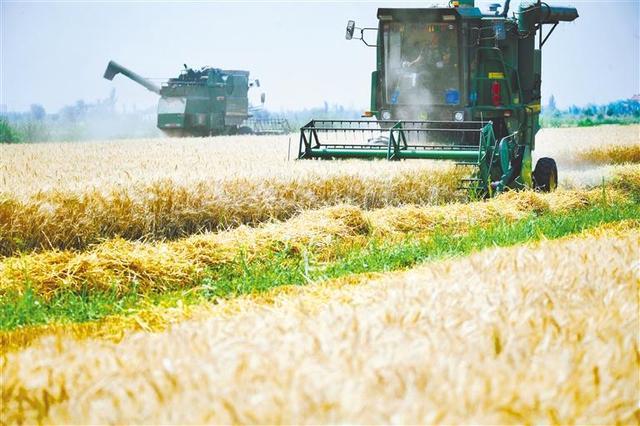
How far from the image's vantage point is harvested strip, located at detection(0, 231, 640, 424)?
1.92 meters

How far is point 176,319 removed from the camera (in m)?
4.80

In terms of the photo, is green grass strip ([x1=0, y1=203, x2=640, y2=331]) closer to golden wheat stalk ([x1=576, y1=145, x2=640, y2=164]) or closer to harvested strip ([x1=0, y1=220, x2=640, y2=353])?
harvested strip ([x1=0, y1=220, x2=640, y2=353])

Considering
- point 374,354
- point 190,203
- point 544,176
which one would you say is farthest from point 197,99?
point 374,354

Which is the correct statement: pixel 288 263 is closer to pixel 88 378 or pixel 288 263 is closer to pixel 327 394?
pixel 88 378

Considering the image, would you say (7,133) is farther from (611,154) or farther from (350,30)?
(350,30)

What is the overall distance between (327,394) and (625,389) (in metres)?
0.81

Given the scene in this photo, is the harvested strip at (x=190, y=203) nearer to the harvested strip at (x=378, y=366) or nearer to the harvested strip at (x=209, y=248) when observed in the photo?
the harvested strip at (x=209, y=248)

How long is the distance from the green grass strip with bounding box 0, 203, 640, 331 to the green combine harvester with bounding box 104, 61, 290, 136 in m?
24.0

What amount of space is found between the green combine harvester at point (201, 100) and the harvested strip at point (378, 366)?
96.3 ft

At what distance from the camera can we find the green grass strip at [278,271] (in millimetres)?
6215

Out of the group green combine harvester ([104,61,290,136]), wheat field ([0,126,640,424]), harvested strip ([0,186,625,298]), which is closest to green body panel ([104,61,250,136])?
green combine harvester ([104,61,290,136])

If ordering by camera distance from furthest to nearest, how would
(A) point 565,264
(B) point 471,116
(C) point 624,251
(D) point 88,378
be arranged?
(B) point 471,116 < (C) point 624,251 < (A) point 565,264 < (D) point 88,378

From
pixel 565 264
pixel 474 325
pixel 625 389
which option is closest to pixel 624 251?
pixel 565 264

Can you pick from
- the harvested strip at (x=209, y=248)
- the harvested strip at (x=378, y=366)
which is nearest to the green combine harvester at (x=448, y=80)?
the harvested strip at (x=209, y=248)
